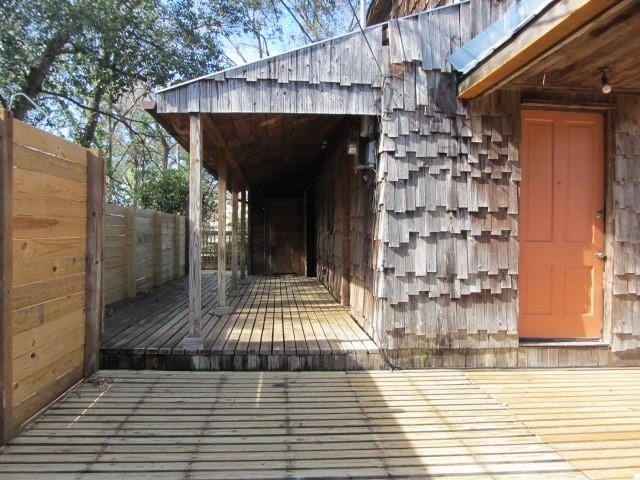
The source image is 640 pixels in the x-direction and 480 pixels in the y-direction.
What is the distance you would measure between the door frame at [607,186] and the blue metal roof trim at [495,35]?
649 mm

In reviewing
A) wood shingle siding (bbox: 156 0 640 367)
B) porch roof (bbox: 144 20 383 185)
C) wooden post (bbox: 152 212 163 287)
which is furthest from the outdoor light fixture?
wooden post (bbox: 152 212 163 287)

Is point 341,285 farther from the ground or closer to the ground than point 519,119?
closer to the ground

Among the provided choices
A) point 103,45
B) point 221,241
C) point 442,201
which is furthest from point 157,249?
point 442,201

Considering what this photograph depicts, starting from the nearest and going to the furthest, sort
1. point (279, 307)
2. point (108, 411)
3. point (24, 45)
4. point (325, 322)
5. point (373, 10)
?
point (108, 411), point (325, 322), point (279, 307), point (373, 10), point (24, 45)

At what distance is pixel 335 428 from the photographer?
2.60 m

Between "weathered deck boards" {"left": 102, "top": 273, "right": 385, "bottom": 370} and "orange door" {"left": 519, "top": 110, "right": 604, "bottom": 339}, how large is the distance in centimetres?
148

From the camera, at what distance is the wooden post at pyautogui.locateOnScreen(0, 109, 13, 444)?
2.22 metres

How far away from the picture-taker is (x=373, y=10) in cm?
762

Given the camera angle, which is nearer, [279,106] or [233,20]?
[279,106]

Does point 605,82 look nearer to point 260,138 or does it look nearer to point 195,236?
point 195,236

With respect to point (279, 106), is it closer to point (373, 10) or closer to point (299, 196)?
point (373, 10)

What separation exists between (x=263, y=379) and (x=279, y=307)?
2407mm

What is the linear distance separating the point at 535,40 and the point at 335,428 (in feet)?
8.06

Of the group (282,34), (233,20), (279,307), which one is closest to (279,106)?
(279,307)
